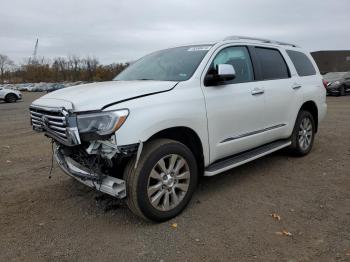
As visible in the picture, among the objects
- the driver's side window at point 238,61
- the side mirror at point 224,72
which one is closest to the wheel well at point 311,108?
the driver's side window at point 238,61

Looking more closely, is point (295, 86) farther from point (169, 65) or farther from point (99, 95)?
point (99, 95)

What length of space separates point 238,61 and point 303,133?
7.09 ft

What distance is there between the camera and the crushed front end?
3.35 metres

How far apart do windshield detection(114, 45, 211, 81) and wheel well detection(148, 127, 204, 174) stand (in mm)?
601

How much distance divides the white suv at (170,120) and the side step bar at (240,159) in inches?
0.5

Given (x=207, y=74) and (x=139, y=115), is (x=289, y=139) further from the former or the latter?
(x=139, y=115)

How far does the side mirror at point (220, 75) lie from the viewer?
404 centimetres

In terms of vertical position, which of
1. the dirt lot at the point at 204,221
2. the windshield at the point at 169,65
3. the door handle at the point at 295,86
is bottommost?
the dirt lot at the point at 204,221

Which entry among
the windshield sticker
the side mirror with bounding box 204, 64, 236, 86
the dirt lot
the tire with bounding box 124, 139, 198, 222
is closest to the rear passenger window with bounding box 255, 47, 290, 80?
the windshield sticker

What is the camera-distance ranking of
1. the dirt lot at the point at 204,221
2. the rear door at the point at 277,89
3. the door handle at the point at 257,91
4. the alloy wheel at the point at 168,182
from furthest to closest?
the rear door at the point at 277,89 → the door handle at the point at 257,91 → the alloy wheel at the point at 168,182 → the dirt lot at the point at 204,221

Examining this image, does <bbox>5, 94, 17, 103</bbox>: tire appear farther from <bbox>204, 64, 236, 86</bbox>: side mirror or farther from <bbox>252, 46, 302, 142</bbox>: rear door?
<bbox>204, 64, 236, 86</bbox>: side mirror

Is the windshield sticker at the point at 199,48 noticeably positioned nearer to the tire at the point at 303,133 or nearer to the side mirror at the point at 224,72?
the side mirror at the point at 224,72

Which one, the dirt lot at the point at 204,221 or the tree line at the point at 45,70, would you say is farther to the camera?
the tree line at the point at 45,70

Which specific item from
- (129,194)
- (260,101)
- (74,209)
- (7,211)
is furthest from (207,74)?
(7,211)
